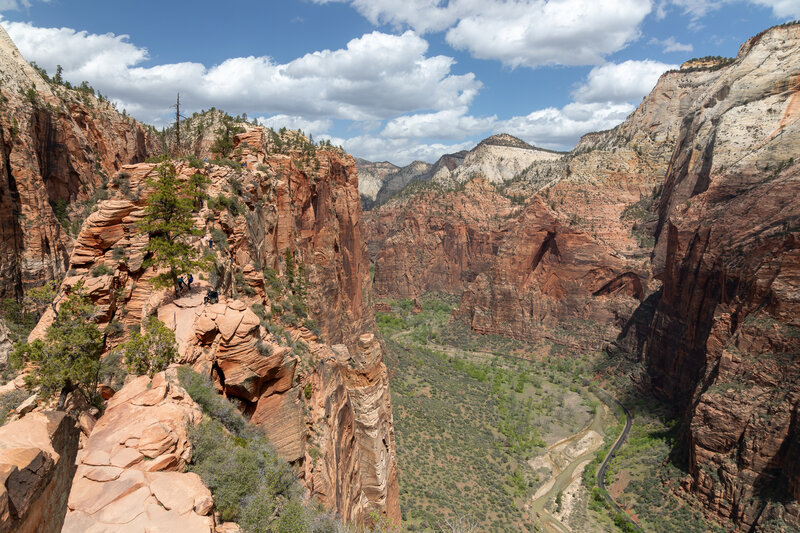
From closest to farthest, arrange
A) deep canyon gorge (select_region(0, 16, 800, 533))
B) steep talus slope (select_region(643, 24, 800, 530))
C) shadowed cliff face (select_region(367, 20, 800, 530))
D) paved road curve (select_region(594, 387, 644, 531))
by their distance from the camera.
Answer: deep canyon gorge (select_region(0, 16, 800, 533)) < steep talus slope (select_region(643, 24, 800, 530)) < shadowed cliff face (select_region(367, 20, 800, 530)) < paved road curve (select_region(594, 387, 644, 531))

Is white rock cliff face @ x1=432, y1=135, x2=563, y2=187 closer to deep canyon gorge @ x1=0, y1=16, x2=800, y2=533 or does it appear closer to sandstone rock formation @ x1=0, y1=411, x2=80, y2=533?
deep canyon gorge @ x1=0, y1=16, x2=800, y2=533

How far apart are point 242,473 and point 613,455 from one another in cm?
5154

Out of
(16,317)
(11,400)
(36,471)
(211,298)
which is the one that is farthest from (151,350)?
(16,317)

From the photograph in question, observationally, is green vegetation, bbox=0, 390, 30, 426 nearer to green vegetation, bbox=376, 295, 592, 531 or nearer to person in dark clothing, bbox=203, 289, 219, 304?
person in dark clothing, bbox=203, 289, 219, 304

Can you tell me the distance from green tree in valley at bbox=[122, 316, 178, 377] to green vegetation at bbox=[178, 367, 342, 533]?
82cm

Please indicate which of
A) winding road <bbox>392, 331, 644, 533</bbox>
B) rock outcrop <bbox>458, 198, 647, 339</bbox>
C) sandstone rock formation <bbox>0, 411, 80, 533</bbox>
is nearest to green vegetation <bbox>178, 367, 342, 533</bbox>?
sandstone rock formation <bbox>0, 411, 80, 533</bbox>

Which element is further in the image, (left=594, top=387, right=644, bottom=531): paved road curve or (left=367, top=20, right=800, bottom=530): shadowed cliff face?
(left=594, top=387, right=644, bottom=531): paved road curve

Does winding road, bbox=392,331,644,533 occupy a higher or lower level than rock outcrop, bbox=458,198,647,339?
lower

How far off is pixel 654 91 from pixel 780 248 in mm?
85755

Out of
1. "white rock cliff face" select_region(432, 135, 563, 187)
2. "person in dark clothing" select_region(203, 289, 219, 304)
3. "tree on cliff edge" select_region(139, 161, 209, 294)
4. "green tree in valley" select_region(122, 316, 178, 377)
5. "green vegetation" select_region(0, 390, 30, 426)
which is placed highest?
"white rock cliff face" select_region(432, 135, 563, 187)

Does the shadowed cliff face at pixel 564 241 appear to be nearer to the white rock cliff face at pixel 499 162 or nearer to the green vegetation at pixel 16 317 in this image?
the white rock cliff face at pixel 499 162

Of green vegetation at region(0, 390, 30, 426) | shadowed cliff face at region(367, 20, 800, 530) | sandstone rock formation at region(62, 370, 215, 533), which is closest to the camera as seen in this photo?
sandstone rock formation at region(62, 370, 215, 533)

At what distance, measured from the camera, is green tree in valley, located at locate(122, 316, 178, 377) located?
36.6 ft

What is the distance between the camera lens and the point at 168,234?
54.5 ft
